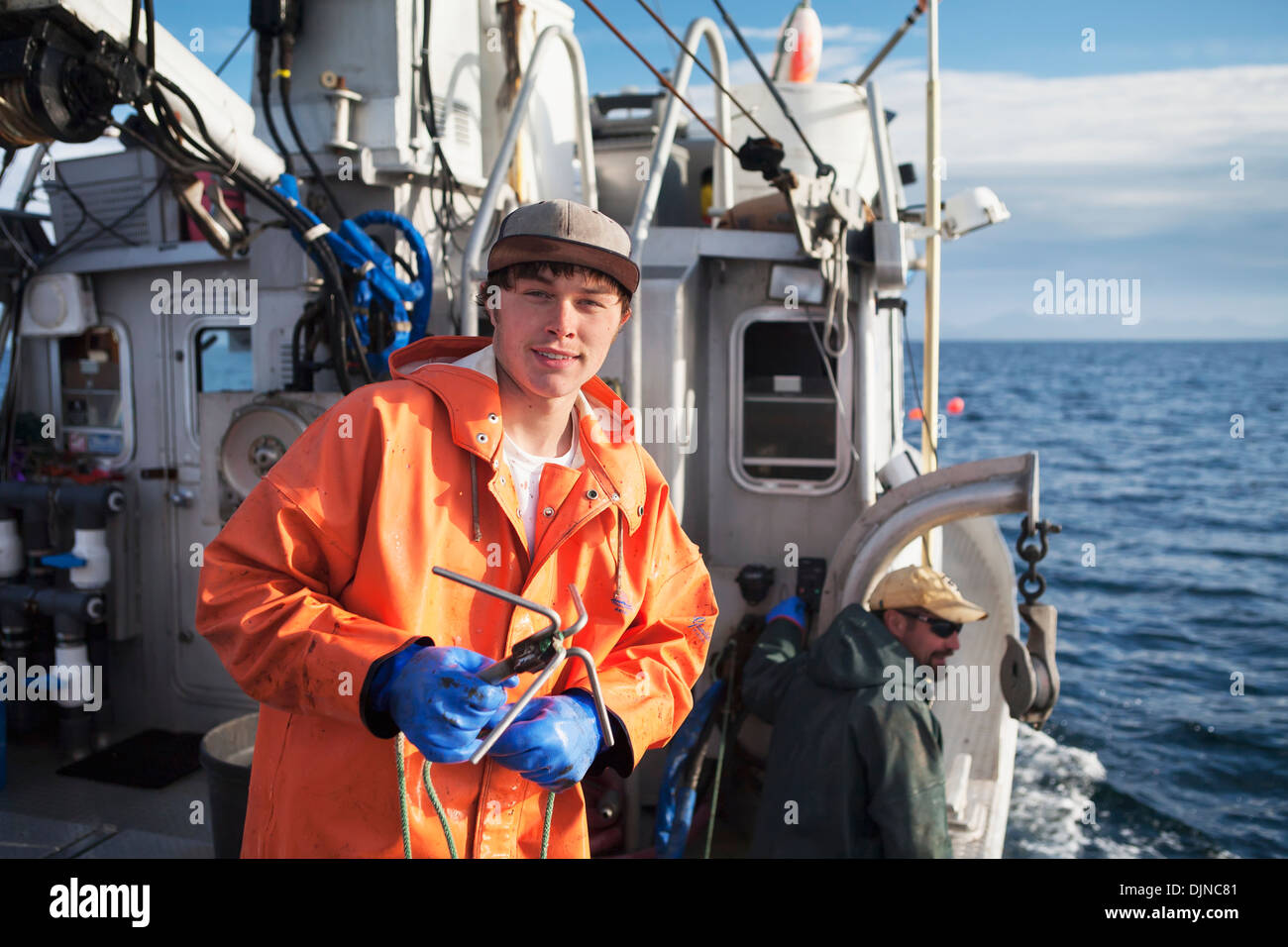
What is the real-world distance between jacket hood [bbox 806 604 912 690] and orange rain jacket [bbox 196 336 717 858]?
164 cm

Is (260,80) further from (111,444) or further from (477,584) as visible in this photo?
(477,584)

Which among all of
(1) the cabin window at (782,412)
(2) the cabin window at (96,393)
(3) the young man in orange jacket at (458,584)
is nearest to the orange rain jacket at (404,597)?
(3) the young man in orange jacket at (458,584)

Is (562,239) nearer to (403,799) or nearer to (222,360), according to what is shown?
(403,799)

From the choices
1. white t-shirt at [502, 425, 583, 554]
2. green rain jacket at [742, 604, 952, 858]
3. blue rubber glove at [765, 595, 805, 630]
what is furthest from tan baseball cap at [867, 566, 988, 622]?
white t-shirt at [502, 425, 583, 554]

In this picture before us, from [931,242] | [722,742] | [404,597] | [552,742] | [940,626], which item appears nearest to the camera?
[552,742]

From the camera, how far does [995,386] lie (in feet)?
228

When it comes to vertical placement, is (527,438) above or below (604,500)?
above

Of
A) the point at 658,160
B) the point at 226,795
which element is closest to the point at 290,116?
the point at 658,160

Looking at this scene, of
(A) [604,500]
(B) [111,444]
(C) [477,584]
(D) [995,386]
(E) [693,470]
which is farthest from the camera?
(D) [995,386]

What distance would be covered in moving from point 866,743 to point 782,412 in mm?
2330

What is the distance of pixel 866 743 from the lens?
3494 millimetres

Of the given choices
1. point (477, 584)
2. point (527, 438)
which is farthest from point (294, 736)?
point (527, 438)

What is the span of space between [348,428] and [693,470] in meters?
3.68

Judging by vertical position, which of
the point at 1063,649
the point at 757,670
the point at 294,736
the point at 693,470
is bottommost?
the point at 1063,649
